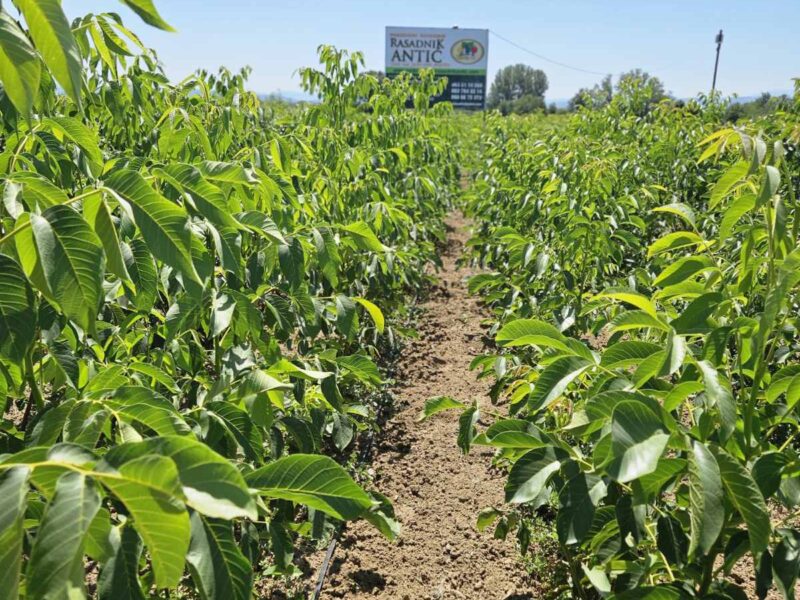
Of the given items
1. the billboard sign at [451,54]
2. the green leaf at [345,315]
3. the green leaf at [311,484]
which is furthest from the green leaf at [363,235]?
the billboard sign at [451,54]

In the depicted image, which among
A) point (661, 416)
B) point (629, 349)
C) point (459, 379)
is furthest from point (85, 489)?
point (459, 379)

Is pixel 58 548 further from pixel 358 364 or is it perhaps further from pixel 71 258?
pixel 358 364

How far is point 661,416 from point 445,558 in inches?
82.7

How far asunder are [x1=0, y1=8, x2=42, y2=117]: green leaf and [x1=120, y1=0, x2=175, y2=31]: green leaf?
169 millimetres

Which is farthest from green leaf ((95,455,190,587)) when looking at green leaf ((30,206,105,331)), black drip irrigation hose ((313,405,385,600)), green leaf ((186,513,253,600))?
Result: black drip irrigation hose ((313,405,385,600))

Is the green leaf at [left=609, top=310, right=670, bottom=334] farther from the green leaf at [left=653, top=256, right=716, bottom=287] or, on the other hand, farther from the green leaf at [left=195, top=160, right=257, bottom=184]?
the green leaf at [left=195, top=160, right=257, bottom=184]

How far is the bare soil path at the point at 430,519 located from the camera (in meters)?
2.68

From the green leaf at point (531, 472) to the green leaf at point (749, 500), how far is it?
34 cm

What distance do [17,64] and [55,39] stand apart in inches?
2.5

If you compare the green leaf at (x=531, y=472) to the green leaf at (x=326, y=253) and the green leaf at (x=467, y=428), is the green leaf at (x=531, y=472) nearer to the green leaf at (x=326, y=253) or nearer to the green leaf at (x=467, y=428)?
the green leaf at (x=467, y=428)

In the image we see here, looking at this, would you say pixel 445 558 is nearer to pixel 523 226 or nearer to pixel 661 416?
pixel 661 416

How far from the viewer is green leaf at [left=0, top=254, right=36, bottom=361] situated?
92 cm

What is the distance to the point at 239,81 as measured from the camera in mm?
4328

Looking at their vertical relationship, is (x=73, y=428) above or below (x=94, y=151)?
below
